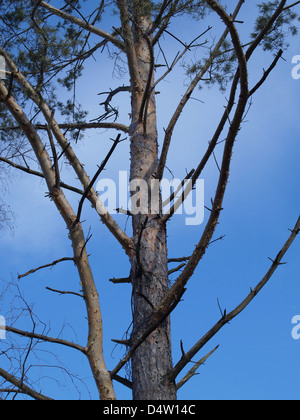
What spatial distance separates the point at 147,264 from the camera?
378 cm

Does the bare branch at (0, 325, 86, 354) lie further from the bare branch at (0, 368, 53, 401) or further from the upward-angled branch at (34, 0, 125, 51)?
the upward-angled branch at (34, 0, 125, 51)

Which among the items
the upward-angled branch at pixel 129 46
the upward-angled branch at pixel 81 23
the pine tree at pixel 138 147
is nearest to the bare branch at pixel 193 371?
the pine tree at pixel 138 147

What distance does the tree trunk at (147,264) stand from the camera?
3.33 meters

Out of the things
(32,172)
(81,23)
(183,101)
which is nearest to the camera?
(32,172)

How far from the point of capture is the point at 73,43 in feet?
15.4

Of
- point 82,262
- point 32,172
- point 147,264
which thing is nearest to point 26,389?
point 82,262

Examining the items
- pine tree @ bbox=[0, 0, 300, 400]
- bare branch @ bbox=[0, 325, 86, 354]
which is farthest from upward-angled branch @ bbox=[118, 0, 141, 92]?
bare branch @ bbox=[0, 325, 86, 354]

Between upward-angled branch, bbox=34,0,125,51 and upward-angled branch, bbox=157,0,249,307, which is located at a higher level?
upward-angled branch, bbox=34,0,125,51

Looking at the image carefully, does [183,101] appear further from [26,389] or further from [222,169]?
[26,389]

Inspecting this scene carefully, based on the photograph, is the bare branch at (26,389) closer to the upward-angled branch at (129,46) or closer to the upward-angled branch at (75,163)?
the upward-angled branch at (75,163)

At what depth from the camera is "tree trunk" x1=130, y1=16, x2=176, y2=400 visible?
3334 millimetres

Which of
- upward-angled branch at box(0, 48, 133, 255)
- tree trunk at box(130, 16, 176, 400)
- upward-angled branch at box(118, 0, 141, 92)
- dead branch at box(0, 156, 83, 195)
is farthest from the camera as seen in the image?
upward-angled branch at box(118, 0, 141, 92)

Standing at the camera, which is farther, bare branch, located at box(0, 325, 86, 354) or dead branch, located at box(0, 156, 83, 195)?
dead branch, located at box(0, 156, 83, 195)
